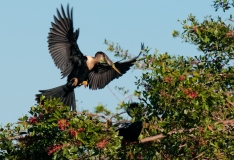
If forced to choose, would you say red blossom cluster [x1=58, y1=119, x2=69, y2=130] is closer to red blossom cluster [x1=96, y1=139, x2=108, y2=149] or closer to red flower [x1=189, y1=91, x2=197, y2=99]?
red blossom cluster [x1=96, y1=139, x2=108, y2=149]

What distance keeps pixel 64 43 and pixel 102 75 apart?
1020 mm

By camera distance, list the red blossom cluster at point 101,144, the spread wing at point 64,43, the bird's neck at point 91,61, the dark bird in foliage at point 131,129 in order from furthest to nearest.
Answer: the bird's neck at point 91,61, the spread wing at point 64,43, the dark bird in foliage at point 131,129, the red blossom cluster at point 101,144

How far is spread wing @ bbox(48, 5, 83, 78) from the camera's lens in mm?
8250

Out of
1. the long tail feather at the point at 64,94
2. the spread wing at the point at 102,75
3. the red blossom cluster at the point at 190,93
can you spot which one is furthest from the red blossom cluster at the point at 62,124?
the spread wing at the point at 102,75

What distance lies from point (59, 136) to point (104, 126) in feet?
1.42

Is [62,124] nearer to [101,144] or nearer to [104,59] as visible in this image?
[101,144]

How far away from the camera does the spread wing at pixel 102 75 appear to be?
9012mm

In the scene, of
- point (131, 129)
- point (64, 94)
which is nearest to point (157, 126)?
point (131, 129)

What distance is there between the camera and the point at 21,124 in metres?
5.76

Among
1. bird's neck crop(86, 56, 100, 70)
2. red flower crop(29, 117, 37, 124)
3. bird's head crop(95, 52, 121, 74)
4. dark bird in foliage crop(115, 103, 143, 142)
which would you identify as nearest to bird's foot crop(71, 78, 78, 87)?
bird's neck crop(86, 56, 100, 70)

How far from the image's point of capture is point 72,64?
8641 mm

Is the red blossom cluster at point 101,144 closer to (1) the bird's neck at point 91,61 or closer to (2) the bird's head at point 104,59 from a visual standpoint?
(1) the bird's neck at point 91,61

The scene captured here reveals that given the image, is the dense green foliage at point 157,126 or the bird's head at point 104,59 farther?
the bird's head at point 104,59

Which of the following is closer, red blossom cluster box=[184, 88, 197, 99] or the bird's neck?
red blossom cluster box=[184, 88, 197, 99]
